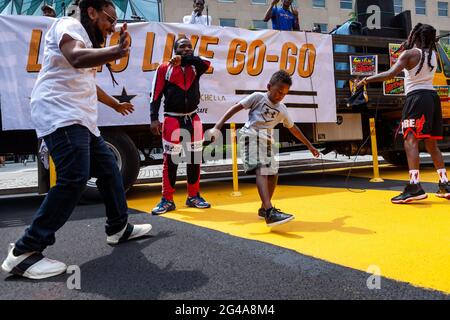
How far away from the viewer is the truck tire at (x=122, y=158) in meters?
4.91

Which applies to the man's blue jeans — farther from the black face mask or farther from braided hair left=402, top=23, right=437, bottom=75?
braided hair left=402, top=23, right=437, bottom=75

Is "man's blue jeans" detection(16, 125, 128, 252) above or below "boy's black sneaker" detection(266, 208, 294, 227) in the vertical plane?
above

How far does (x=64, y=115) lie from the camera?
2283mm

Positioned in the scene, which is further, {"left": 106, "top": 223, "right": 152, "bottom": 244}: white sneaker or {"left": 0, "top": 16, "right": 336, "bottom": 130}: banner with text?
{"left": 0, "top": 16, "right": 336, "bottom": 130}: banner with text

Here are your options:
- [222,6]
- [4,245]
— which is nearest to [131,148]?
[4,245]

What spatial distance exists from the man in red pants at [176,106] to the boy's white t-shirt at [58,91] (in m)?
1.71

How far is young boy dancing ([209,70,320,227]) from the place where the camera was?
11.0 ft

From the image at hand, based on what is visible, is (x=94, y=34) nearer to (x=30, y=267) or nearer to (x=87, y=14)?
(x=87, y=14)

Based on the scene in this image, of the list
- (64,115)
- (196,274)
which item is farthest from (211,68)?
(196,274)

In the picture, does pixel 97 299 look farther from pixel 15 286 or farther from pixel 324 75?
pixel 324 75

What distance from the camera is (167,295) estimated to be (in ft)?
6.23

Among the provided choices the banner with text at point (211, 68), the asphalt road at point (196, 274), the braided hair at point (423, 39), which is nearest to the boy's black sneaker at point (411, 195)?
the braided hair at point (423, 39)

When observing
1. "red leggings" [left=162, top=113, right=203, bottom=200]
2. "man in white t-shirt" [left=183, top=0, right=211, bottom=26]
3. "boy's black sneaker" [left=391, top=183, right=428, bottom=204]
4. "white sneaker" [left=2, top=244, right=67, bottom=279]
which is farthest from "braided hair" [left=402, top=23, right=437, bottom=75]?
"white sneaker" [left=2, top=244, right=67, bottom=279]

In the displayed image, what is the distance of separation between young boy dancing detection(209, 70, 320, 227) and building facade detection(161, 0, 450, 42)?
27733mm
